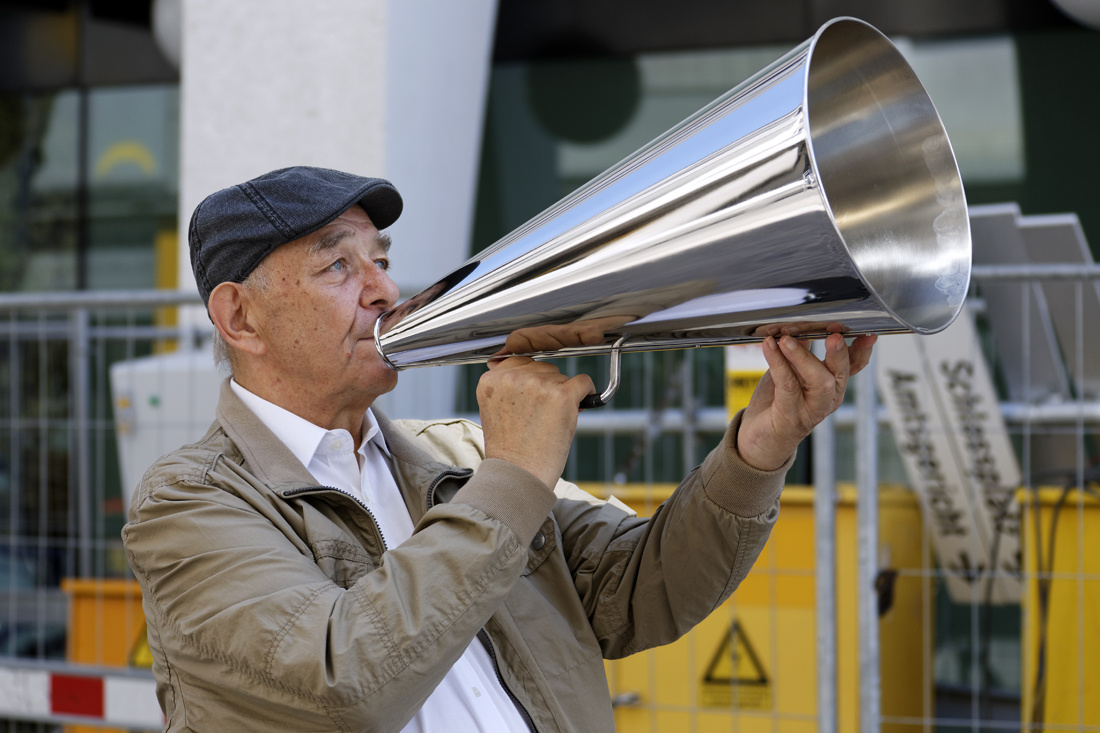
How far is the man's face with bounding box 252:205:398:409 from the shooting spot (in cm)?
158

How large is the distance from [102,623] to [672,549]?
287 cm

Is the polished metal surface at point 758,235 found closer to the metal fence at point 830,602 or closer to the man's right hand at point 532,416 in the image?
the man's right hand at point 532,416

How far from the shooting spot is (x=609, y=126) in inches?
235

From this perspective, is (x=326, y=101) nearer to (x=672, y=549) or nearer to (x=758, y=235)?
(x=672, y=549)

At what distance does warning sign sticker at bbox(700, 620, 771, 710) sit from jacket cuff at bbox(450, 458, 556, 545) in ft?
6.61

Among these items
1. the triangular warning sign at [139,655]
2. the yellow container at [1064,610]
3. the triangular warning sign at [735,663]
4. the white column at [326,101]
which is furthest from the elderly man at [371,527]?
the white column at [326,101]

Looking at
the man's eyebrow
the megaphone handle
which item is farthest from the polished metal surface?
the man's eyebrow

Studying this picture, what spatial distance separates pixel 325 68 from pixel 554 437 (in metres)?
3.46

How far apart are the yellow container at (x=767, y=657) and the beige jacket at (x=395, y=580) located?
1482 millimetres

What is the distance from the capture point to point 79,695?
3482mm

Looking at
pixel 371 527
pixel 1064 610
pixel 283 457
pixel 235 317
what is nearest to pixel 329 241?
pixel 235 317

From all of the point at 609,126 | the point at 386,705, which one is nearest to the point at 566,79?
the point at 609,126

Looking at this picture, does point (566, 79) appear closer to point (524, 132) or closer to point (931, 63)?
point (524, 132)

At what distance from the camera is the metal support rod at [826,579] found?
2869mm
